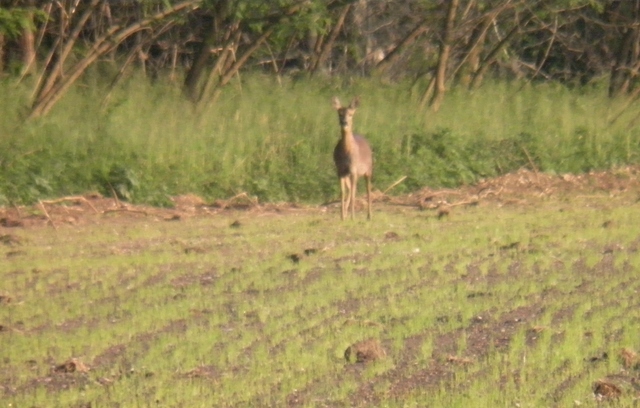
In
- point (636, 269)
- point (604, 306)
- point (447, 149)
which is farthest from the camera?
point (447, 149)

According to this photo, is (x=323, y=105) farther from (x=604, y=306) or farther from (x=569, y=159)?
(x=604, y=306)

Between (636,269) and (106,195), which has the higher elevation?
(636,269)

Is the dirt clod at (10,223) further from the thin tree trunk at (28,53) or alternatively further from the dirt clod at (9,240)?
the thin tree trunk at (28,53)

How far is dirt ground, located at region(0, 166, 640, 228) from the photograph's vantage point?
47.4ft

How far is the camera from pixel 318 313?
28.1 feet

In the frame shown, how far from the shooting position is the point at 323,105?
20.4 m

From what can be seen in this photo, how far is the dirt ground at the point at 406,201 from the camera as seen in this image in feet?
47.4

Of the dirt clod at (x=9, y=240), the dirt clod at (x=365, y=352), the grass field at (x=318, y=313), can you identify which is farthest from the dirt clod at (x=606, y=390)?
the dirt clod at (x=9, y=240)

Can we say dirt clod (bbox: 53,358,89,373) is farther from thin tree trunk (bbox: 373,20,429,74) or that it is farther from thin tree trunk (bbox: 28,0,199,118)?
thin tree trunk (bbox: 373,20,429,74)

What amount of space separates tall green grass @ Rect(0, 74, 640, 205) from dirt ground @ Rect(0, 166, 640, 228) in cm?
38

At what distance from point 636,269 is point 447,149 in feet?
30.4

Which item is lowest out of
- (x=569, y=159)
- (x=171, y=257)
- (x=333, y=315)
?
(x=569, y=159)

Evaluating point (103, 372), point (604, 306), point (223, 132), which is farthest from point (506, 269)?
point (223, 132)

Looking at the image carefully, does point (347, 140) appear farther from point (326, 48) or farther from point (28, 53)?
point (326, 48)
